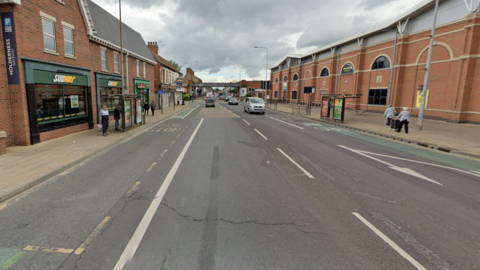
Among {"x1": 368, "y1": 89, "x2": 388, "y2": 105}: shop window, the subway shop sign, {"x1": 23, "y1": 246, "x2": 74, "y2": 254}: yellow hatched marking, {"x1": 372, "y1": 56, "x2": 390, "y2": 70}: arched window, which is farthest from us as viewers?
{"x1": 368, "y1": 89, "x2": 388, "y2": 105}: shop window

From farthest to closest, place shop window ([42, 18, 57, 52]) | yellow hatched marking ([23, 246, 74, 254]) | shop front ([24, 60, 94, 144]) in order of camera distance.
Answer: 1. shop window ([42, 18, 57, 52])
2. shop front ([24, 60, 94, 144])
3. yellow hatched marking ([23, 246, 74, 254])

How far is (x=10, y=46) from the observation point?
960cm

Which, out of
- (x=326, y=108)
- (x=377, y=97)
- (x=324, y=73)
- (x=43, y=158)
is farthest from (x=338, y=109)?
(x=324, y=73)

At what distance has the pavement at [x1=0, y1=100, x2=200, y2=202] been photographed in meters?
5.96

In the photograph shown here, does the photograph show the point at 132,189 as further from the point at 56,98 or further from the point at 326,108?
the point at 326,108

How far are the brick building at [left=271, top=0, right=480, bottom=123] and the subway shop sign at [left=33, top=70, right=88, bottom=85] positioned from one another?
26.7 metres

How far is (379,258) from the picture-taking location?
10.8 feet

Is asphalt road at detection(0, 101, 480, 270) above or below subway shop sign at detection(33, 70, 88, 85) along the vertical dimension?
below

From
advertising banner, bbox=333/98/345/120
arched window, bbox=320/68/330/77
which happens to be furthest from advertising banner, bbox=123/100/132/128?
arched window, bbox=320/68/330/77

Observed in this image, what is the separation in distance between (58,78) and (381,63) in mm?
33082

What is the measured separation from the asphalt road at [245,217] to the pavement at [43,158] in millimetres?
461

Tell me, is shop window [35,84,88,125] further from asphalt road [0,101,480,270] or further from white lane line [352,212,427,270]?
white lane line [352,212,427,270]

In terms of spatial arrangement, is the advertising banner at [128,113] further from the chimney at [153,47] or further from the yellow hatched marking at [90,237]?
the chimney at [153,47]

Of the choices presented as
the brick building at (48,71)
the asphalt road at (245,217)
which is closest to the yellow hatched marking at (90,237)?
the asphalt road at (245,217)
